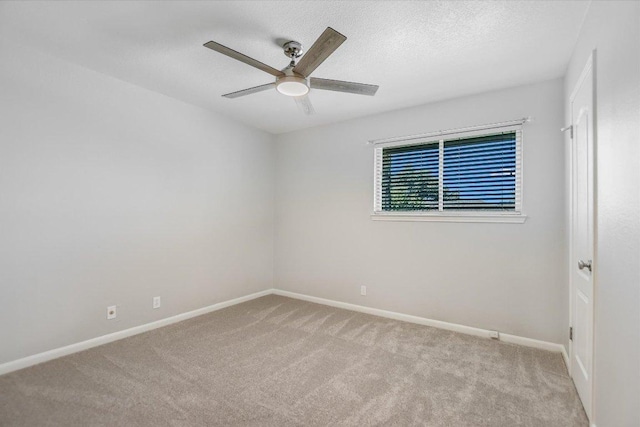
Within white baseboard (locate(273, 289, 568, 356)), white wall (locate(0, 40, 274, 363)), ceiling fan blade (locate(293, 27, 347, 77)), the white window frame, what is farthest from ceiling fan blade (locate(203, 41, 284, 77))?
white baseboard (locate(273, 289, 568, 356))

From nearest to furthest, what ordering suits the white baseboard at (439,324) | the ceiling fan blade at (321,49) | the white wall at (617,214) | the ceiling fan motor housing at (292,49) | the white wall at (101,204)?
the white wall at (617,214)
the ceiling fan blade at (321,49)
the ceiling fan motor housing at (292,49)
the white wall at (101,204)
the white baseboard at (439,324)

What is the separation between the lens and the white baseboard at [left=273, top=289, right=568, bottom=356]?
2.80 meters

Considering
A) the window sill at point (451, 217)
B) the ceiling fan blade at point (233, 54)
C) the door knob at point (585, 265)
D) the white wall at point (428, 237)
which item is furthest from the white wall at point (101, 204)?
the door knob at point (585, 265)

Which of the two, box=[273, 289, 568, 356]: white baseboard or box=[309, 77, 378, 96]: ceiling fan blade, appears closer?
box=[309, 77, 378, 96]: ceiling fan blade

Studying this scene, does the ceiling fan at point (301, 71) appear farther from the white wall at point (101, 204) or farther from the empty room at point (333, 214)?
the white wall at point (101, 204)

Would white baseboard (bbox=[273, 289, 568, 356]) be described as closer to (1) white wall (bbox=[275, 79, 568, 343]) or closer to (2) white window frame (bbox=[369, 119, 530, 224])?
(1) white wall (bbox=[275, 79, 568, 343])

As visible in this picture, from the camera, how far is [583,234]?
79.5 inches

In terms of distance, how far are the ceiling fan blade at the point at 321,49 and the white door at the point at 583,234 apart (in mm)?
1515

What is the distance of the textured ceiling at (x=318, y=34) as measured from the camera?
1939 mm

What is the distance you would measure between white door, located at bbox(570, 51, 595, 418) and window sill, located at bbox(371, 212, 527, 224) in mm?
631

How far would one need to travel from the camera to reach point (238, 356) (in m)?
2.65

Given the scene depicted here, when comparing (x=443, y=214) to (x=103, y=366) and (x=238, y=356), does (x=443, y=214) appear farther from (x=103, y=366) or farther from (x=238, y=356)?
(x=103, y=366)

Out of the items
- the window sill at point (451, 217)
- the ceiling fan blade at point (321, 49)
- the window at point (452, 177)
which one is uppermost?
the ceiling fan blade at point (321, 49)

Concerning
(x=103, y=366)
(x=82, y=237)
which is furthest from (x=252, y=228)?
(x=103, y=366)
